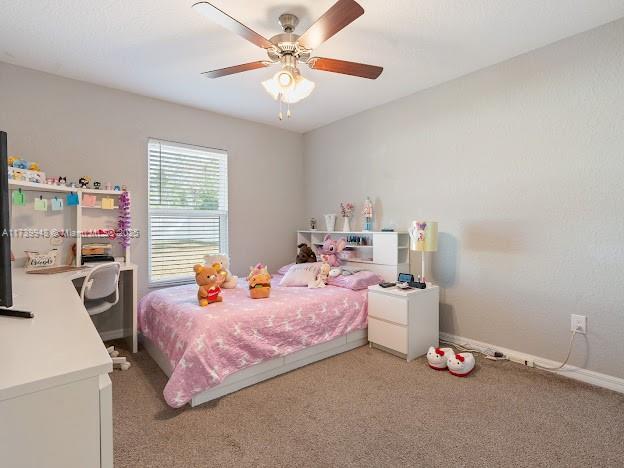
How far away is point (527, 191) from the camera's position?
252cm

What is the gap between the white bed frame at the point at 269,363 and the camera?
6.85ft

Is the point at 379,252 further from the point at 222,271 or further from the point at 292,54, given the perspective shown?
the point at 292,54

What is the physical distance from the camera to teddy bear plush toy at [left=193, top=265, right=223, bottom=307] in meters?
2.39

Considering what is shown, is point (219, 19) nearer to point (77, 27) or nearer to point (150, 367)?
point (77, 27)

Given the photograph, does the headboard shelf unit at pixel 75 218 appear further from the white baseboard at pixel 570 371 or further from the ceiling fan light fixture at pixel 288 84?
the white baseboard at pixel 570 371

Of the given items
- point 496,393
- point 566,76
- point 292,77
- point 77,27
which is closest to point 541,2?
point 566,76

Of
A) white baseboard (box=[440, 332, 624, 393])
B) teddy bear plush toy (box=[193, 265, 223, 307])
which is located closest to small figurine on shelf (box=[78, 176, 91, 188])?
teddy bear plush toy (box=[193, 265, 223, 307])

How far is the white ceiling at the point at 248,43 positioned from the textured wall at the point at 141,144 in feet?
0.61

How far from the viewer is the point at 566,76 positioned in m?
2.33

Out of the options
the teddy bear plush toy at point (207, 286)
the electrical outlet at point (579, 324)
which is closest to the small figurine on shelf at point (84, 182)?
the teddy bear plush toy at point (207, 286)

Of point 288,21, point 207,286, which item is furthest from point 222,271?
point 288,21

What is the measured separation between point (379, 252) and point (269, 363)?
1.66 metres

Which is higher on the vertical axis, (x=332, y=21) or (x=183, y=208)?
(x=332, y=21)

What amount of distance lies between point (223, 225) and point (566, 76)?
3.50 m
